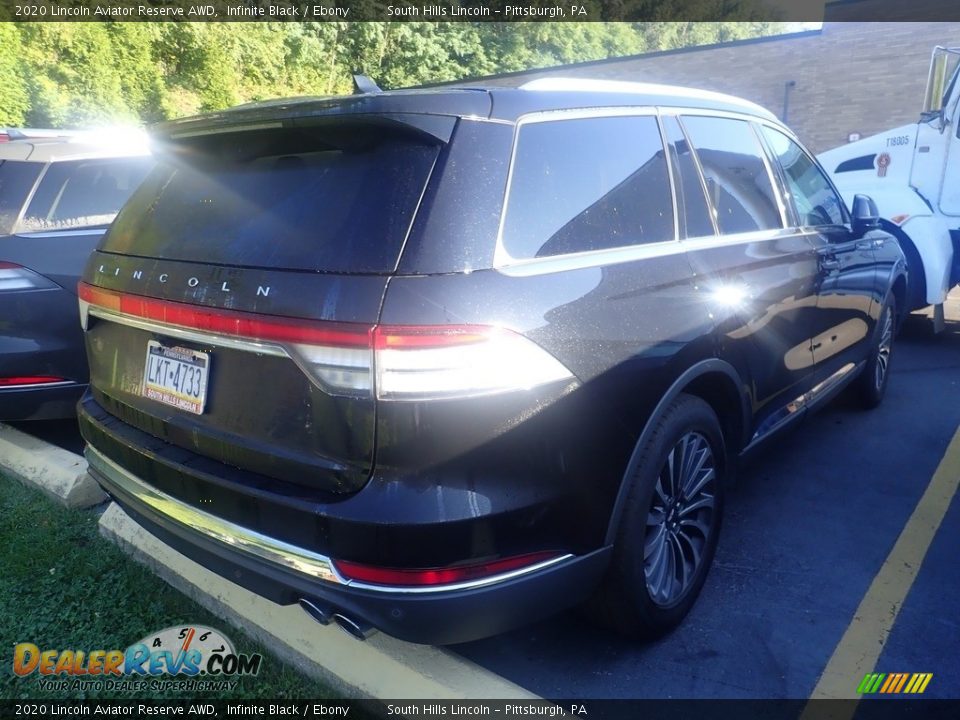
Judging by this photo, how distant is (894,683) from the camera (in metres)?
2.59

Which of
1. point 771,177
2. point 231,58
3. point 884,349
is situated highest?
point 231,58

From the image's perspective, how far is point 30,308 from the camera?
13.3 ft

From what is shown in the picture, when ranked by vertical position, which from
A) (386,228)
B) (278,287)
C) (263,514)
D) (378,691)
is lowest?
(378,691)

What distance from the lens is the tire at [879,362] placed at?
4.97 meters

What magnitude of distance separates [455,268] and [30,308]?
10.3ft

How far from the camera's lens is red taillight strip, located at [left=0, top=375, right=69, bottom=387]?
4074 mm

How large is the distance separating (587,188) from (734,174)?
1211mm

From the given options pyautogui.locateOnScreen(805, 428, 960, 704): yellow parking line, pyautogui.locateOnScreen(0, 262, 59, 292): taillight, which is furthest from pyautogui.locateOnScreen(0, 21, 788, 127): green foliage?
pyautogui.locateOnScreen(805, 428, 960, 704): yellow parking line

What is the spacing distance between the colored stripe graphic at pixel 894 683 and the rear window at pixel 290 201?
2.17m

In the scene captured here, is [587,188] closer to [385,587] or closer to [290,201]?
[290,201]

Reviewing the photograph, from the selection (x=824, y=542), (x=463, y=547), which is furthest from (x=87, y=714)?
(x=824, y=542)

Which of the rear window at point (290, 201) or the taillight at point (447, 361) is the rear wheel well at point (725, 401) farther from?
the rear window at point (290, 201)

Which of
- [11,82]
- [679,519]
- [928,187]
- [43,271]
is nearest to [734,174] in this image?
[679,519]

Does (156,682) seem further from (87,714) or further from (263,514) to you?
(263,514)
